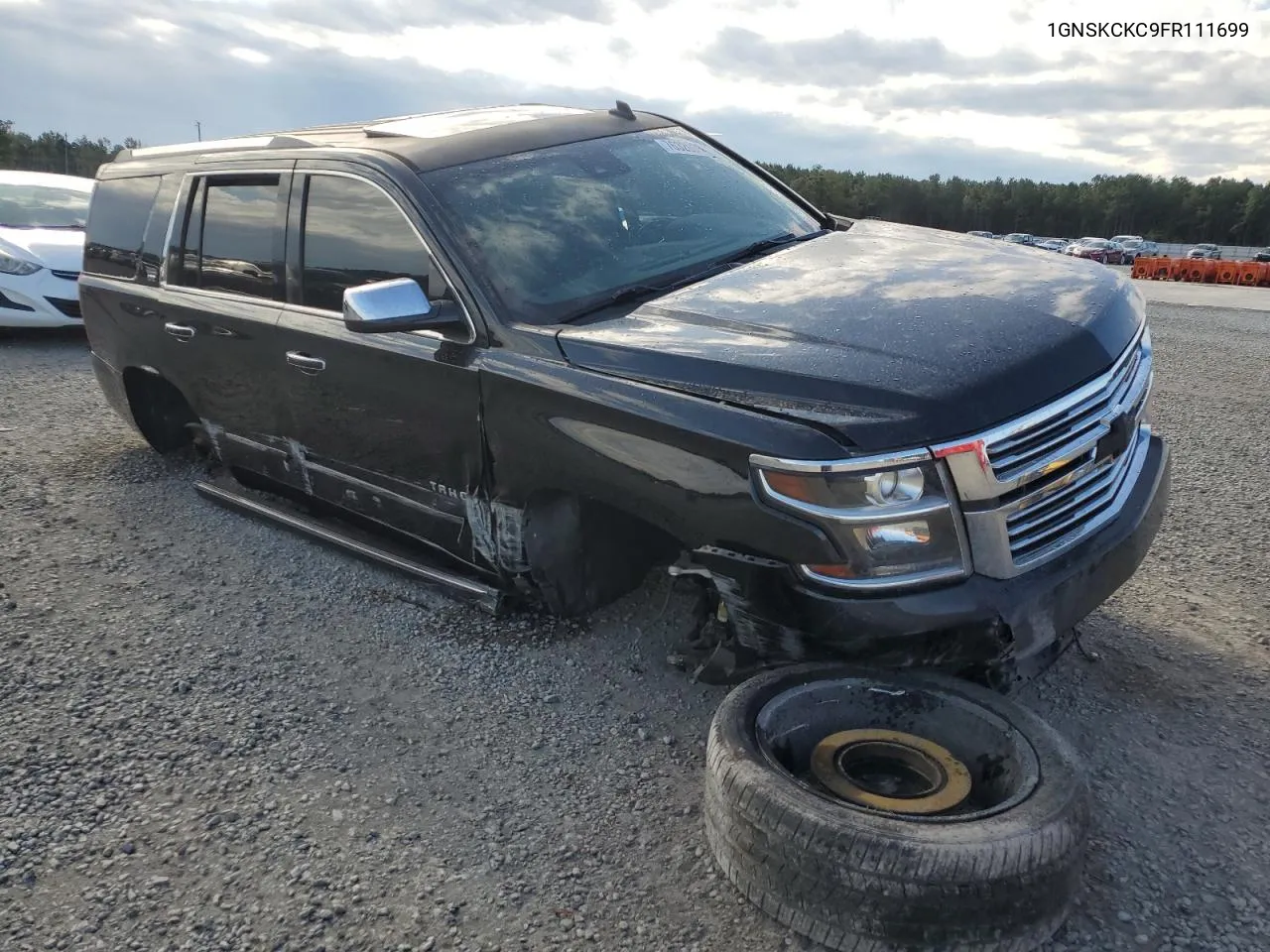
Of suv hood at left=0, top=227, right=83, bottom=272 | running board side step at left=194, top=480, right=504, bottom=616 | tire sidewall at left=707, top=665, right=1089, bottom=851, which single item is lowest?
running board side step at left=194, top=480, right=504, bottom=616

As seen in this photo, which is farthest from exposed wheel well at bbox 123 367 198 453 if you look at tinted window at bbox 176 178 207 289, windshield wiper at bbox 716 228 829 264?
windshield wiper at bbox 716 228 829 264

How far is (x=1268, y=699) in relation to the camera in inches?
123

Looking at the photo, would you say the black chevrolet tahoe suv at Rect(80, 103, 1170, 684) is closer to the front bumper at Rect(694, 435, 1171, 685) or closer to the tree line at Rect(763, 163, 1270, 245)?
the front bumper at Rect(694, 435, 1171, 685)

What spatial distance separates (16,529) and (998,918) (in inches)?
188

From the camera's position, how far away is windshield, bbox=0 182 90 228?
10102 millimetres

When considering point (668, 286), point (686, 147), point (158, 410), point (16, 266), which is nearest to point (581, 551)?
point (668, 286)

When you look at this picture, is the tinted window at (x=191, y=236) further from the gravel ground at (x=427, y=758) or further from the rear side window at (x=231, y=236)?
the gravel ground at (x=427, y=758)

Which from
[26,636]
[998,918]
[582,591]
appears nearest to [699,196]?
[582,591]

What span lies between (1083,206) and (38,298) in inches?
3908

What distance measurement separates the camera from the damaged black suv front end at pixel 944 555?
7.72ft

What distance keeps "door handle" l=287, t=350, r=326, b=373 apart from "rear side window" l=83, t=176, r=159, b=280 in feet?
5.40

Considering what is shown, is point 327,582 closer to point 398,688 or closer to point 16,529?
point 398,688

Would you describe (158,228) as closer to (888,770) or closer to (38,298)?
(888,770)

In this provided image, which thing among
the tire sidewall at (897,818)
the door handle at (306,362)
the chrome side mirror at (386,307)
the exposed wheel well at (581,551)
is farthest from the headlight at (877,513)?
the door handle at (306,362)
